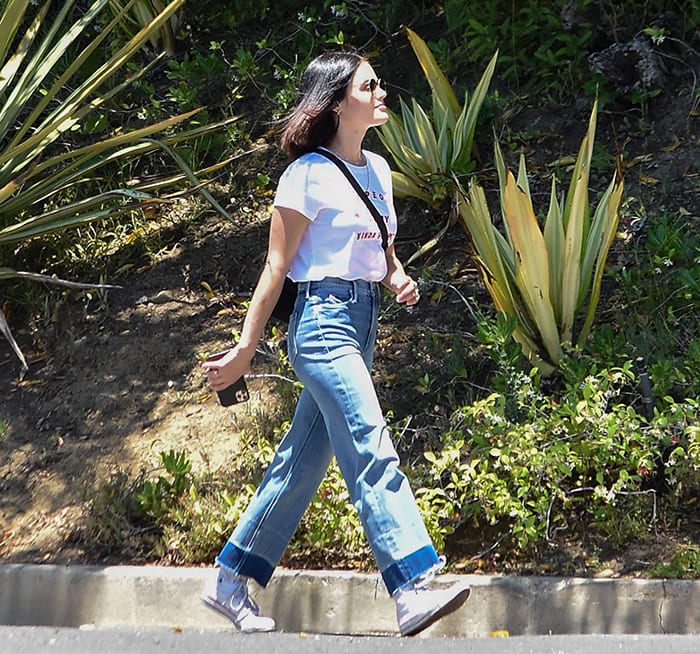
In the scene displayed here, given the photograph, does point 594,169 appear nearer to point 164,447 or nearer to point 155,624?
point 164,447

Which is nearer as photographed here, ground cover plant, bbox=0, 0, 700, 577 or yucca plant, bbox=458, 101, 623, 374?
ground cover plant, bbox=0, 0, 700, 577

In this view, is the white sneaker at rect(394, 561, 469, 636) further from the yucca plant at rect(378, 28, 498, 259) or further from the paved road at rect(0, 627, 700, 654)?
the yucca plant at rect(378, 28, 498, 259)

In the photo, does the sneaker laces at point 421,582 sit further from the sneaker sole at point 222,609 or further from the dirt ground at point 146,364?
the dirt ground at point 146,364

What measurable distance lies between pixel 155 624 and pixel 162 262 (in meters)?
2.62

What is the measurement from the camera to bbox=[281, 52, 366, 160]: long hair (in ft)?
11.4

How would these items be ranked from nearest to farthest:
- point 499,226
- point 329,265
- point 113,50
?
point 329,265 → point 499,226 → point 113,50

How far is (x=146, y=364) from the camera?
5438 millimetres

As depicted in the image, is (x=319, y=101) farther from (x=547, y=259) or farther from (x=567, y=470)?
(x=567, y=470)

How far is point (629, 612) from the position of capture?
3.64 meters

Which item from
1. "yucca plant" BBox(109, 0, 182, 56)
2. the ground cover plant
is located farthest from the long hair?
"yucca plant" BBox(109, 0, 182, 56)

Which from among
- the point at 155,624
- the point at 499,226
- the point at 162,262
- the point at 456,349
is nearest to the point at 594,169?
the point at 499,226

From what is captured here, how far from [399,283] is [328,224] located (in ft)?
1.19

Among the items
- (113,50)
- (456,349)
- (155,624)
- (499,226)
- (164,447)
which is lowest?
(155,624)

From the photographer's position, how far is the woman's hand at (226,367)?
3377 millimetres
